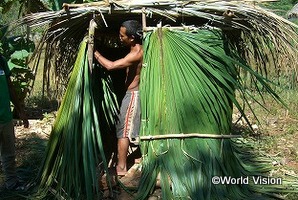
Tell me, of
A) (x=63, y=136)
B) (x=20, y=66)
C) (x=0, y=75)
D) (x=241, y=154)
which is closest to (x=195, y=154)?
(x=63, y=136)

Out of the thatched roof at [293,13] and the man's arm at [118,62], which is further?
the thatched roof at [293,13]

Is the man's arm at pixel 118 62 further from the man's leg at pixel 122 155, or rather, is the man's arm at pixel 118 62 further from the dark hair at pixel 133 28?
the man's leg at pixel 122 155

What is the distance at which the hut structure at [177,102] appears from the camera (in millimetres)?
3764

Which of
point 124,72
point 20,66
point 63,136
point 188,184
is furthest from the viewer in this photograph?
point 20,66

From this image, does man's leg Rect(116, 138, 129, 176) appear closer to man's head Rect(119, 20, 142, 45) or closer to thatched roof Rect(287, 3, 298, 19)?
man's head Rect(119, 20, 142, 45)

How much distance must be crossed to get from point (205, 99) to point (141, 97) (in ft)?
1.83

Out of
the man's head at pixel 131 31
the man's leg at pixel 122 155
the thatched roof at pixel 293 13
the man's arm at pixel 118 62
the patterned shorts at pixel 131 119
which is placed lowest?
the man's leg at pixel 122 155

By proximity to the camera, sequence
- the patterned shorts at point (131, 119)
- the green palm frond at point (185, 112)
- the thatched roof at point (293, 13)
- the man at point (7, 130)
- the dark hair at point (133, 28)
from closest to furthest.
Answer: the green palm frond at point (185, 112) → the dark hair at point (133, 28) → the man at point (7, 130) → the patterned shorts at point (131, 119) → the thatched roof at point (293, 13)

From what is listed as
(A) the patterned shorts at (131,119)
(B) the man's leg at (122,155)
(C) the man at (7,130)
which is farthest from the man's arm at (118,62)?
(C) the man at (7,130)

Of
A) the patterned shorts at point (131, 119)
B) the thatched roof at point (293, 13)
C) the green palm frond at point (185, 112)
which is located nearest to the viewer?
the green palm frond at point (185, 112)

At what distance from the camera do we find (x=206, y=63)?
387 cm

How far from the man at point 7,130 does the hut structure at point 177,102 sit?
42 centimetres

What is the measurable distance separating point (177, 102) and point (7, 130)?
1.68 meters

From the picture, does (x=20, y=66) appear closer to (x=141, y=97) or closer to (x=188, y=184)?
(x=141, y=97)
